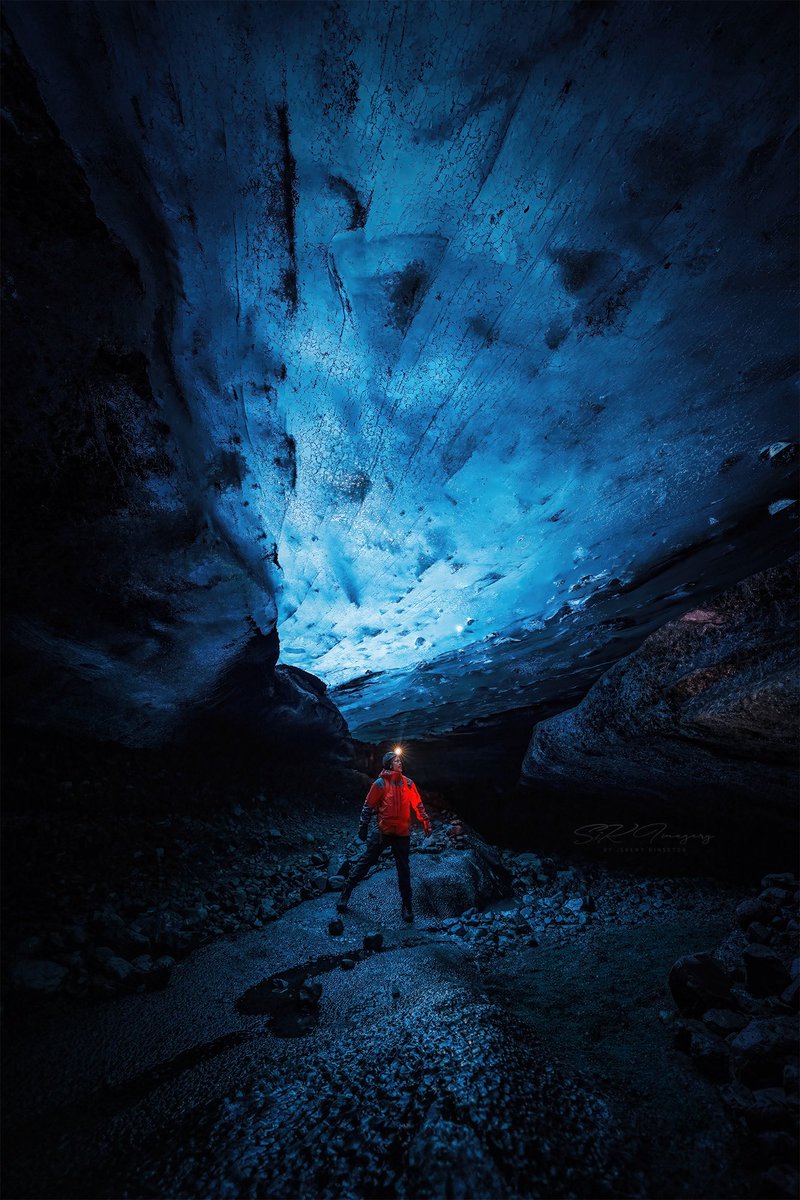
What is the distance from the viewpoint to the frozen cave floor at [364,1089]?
128 centimetres

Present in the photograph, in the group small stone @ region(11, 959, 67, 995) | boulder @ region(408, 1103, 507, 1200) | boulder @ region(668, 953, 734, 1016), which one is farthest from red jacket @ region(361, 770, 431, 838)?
boulder @ region(408, 1103, 507, 1200)

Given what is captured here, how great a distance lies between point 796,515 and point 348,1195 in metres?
4.49

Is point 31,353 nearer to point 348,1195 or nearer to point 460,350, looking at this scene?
point 460,350

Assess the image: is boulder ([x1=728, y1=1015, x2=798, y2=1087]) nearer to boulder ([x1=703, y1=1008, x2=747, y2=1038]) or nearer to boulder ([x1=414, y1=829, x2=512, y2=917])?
boulder ([x1=703, y1=1008, x2=747, y2=1038])

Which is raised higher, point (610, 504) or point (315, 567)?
point (315, 567)

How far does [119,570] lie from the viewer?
118 inches

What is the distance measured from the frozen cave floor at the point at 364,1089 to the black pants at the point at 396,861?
1.25 m

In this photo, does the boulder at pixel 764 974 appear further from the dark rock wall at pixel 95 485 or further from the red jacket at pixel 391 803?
the dark rock wall at pixel 95 485

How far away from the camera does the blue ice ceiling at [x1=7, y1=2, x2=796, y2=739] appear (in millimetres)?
1679

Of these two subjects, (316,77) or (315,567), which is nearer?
(316,77)

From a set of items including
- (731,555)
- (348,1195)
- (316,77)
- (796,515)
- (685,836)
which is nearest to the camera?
(348,1195)

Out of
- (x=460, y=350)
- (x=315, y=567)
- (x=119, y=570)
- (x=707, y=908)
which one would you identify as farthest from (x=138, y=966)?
(x=707, y=908)

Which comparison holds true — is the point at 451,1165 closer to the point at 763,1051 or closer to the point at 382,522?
the point at 763,1051

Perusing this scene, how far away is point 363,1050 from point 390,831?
2511 mm
